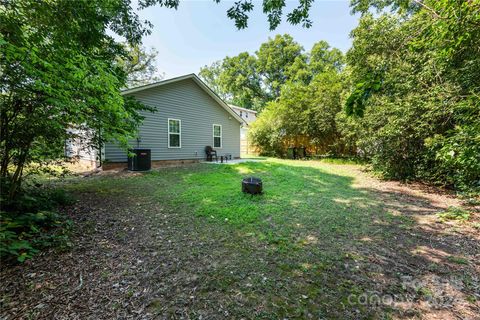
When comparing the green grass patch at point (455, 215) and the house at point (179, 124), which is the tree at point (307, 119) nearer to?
the house at point (179, 124)

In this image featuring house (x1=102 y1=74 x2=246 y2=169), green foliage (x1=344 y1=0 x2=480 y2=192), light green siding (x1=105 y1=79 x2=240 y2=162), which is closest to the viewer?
green foliage (x1=344 y1=0 x2=480 y2=192)

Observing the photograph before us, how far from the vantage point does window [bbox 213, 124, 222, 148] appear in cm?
1242

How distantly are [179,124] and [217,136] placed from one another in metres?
2.77

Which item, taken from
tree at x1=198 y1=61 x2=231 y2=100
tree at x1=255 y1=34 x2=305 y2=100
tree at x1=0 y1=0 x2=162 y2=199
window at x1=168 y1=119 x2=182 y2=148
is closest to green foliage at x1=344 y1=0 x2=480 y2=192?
tree at x1=0 y1=0 x2=162 y2=199

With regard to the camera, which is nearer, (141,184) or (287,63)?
(141,184)

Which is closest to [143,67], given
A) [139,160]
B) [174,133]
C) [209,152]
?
[174,133]

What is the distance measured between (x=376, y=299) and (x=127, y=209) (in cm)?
418

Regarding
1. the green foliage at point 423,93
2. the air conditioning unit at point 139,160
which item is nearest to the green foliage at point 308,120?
the green foliage at point 423,93

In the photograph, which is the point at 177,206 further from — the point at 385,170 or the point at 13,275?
the point at 385,170

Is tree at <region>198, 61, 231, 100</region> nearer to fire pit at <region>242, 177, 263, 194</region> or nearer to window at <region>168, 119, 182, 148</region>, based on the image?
window at <region>168, 119, 182, 148</region>

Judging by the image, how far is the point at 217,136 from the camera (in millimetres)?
12617

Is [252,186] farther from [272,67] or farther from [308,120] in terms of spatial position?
[272,67]

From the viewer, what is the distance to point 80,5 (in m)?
3.39

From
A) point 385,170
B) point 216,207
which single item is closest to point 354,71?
point 385,170
